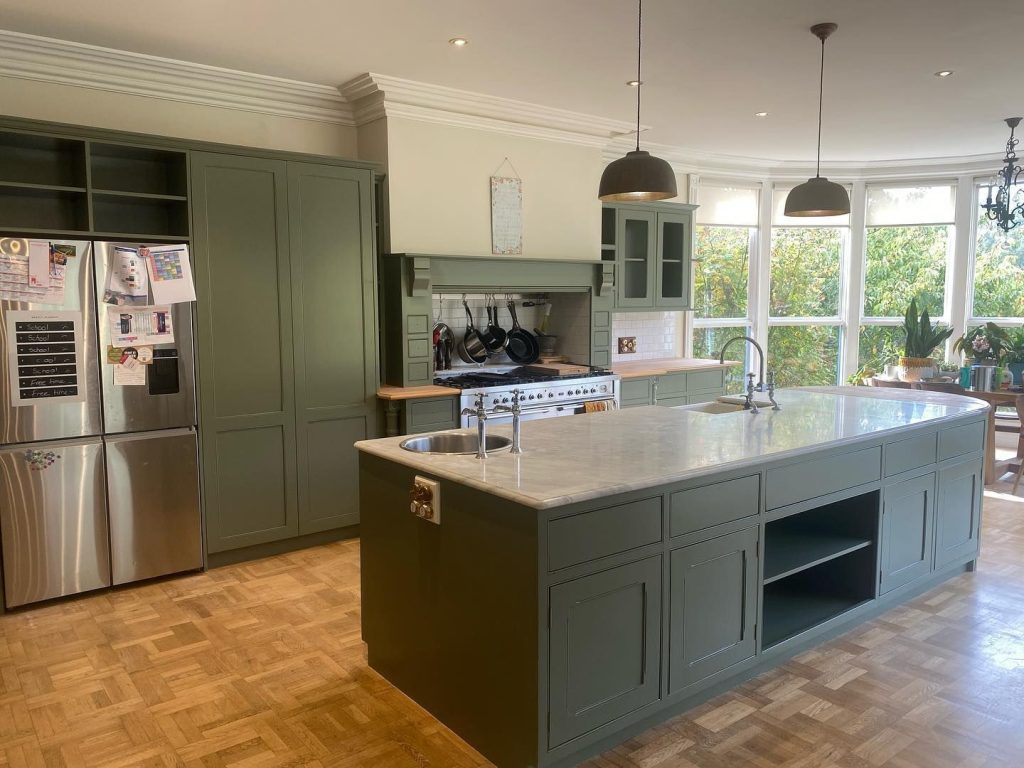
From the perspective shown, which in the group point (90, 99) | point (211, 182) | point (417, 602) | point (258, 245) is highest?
point (90, 99)

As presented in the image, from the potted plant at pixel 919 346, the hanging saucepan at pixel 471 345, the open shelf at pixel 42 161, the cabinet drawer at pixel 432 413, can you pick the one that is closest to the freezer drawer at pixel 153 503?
the cabinet drawer at pixel 432 413

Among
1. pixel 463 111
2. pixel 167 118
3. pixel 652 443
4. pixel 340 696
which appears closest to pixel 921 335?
pixel 463 111

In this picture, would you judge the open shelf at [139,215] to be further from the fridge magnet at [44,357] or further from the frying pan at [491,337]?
the frying pan at [491,337]

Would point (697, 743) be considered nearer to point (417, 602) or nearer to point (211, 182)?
point (417, 602)

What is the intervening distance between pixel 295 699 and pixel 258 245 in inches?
97.6

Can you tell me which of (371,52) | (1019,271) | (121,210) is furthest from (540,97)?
(1019,271)

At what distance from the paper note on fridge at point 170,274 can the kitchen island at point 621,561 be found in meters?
1.64

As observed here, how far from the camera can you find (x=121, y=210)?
430cm

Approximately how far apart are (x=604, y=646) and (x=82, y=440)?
9.25 ft

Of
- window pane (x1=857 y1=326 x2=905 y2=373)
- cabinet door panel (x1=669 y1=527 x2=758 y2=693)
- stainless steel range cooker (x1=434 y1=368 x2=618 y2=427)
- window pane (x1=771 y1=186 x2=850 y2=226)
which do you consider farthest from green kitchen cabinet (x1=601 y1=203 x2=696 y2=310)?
cabinet door panel (x1=669 y1=527 x2=758 y2=693)

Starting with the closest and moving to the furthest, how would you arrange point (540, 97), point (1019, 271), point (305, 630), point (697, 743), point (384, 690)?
point (697, 743)
point (384, 690)
point (305, 630)
point (540, 97)
point (1019, 271)

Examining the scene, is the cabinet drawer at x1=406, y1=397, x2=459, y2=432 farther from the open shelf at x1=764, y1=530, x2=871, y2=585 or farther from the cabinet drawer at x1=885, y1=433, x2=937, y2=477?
the cabinet drawer at x1=885, y1=433, x2=937, y2=477

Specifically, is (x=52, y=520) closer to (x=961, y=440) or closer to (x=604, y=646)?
(x=604, y=646)

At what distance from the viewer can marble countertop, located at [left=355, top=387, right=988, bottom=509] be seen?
2.42m
